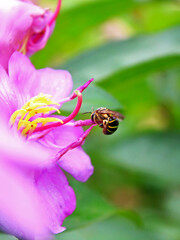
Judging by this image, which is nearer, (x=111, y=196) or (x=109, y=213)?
(x=109, y=213)

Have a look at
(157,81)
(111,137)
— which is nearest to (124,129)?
(111,137)

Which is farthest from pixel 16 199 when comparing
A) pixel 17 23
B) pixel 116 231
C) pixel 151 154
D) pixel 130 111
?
pixel 130 111

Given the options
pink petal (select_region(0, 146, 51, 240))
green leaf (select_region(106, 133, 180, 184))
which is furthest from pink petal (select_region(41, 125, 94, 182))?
green leaf (select_region(106, 133, 180, 184))

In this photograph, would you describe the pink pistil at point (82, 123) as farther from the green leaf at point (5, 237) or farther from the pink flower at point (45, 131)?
the green leaf at point (5, 237)

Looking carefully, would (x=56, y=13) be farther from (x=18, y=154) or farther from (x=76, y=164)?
(x=18, y=154)

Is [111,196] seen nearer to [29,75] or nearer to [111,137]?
[111,137]
